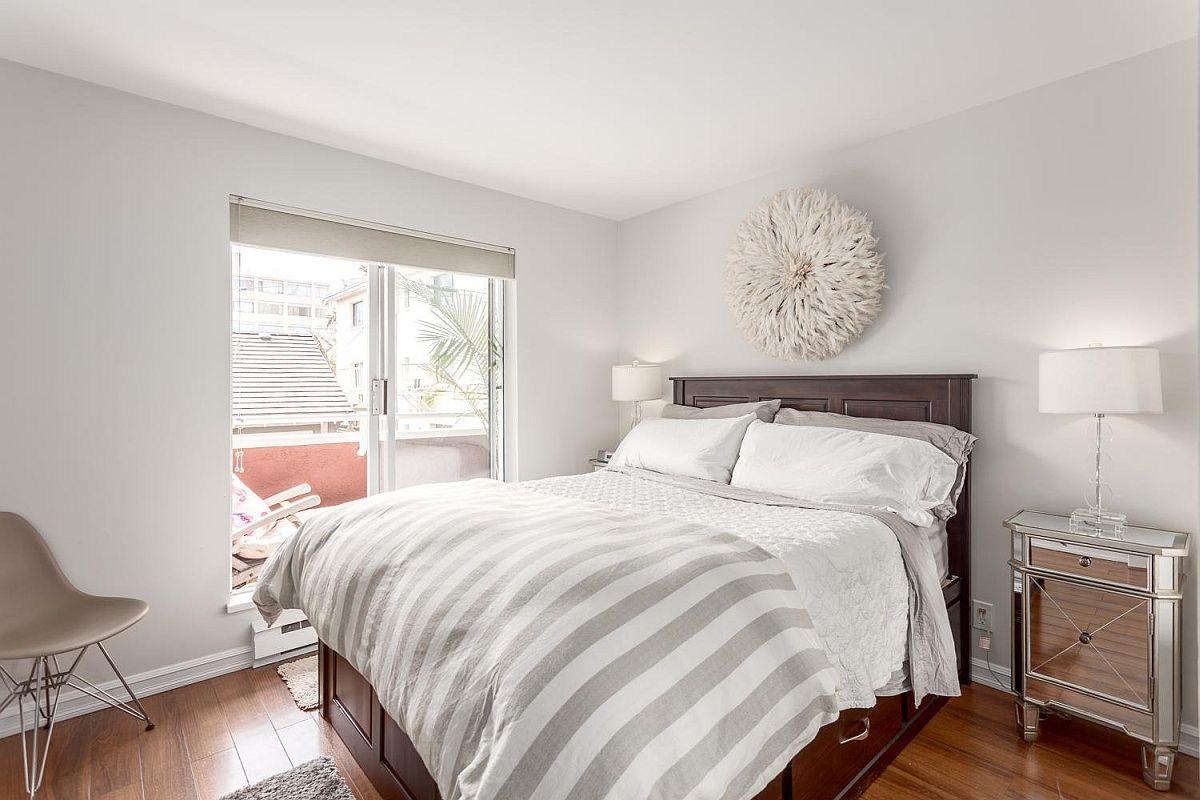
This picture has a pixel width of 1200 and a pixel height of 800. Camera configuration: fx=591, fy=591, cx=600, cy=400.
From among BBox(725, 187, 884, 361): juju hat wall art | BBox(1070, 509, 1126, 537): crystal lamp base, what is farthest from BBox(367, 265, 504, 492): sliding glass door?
BBox(1070, 509, 1126, 537): crystal lamp base

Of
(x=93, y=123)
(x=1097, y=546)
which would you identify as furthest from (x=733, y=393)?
(x=93, y=123)

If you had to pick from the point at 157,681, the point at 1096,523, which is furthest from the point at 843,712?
the point at 157,681

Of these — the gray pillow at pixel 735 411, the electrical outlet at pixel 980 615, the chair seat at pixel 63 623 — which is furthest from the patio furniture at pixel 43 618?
the electrical outlet at pixel 980 615

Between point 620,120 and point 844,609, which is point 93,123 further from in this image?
point 844,609

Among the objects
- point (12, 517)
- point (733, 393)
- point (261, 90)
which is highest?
point (261, 90)

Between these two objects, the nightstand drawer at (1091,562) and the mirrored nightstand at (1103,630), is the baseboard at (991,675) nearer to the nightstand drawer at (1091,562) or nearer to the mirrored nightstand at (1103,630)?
the mirrored nightstand at (1103,630)

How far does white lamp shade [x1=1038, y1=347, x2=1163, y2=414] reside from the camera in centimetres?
201

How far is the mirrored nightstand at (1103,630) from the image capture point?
196 cm

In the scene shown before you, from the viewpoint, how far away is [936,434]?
254 cm

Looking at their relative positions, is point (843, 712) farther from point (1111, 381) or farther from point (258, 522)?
point (258, 522)

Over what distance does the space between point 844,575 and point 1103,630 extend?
114 centimetres

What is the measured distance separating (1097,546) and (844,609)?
3.57ft

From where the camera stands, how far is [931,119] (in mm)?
2803

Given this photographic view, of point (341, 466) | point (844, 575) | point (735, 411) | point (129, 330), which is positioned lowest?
point (844, 575)
